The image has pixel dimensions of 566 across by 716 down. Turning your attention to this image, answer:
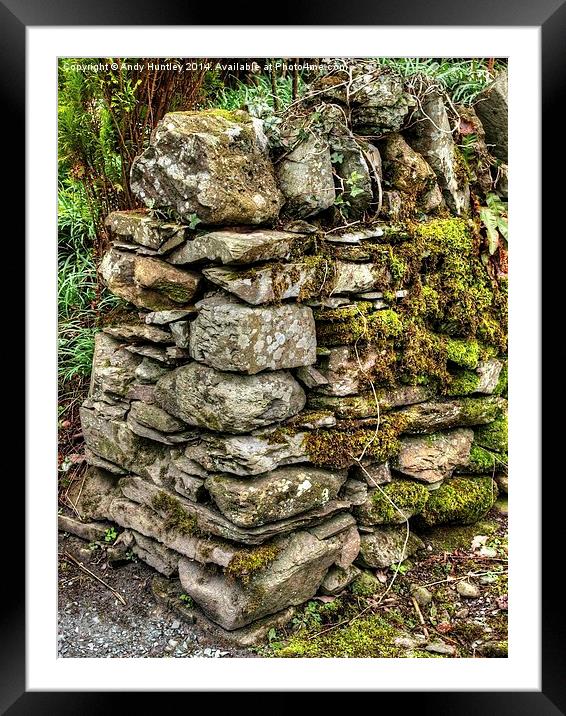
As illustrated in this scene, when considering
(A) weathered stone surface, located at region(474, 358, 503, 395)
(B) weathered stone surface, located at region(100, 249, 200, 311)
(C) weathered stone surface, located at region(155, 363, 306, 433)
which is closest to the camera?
(C) weathered stone surface, located at region(155, 363, 306, 433)

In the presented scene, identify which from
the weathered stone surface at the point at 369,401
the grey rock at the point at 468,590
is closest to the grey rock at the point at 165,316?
the weathered stone surface at the point at 369,401

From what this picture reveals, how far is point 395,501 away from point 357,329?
1.20m

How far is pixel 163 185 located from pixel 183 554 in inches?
91.2

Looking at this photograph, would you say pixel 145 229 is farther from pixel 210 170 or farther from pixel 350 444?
pixel 350 444

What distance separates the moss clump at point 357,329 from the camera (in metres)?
3.96

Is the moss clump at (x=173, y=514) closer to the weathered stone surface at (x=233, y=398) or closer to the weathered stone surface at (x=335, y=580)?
the weathered stone surface at (x=233, y=398)

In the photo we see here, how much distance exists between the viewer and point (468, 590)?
4.15 metres

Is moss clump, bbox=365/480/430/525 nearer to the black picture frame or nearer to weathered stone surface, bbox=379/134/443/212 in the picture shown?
the black picture frame

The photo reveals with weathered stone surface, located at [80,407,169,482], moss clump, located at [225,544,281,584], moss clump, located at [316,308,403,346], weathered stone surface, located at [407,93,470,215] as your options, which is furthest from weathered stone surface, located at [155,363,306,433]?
weathered stone surface, located at [407,93,470,215]

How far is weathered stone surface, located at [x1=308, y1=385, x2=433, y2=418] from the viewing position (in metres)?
3.96

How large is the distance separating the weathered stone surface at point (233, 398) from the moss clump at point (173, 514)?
0.59 m

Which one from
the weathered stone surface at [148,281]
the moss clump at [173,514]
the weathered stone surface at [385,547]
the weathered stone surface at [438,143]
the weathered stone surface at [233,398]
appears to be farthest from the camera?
the weathered stone surface at [438,143]

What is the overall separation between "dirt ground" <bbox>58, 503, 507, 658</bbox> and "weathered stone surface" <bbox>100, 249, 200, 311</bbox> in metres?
1.86

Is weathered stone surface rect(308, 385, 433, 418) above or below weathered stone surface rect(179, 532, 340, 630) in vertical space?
above
